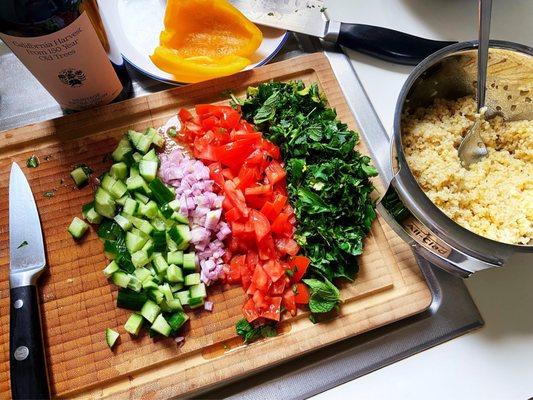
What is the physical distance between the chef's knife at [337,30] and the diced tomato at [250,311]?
800 millimetres

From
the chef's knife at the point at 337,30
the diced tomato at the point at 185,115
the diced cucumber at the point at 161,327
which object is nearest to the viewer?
the diced cucumber at the point at 161,327

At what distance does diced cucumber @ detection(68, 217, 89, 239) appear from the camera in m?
1.15

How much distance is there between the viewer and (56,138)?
49.4 inches

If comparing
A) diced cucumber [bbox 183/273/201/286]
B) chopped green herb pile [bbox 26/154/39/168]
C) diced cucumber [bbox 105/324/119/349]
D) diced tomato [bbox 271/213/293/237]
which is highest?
diced tomato [bbox 271/213/293/237]

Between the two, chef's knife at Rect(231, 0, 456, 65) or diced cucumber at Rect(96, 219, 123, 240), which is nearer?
diced cucumber at Rect(96, 219, 123, 240)

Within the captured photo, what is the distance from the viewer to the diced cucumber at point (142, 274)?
1.09 metres

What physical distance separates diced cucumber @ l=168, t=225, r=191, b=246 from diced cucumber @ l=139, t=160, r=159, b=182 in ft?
0.48

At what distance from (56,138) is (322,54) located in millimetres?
767

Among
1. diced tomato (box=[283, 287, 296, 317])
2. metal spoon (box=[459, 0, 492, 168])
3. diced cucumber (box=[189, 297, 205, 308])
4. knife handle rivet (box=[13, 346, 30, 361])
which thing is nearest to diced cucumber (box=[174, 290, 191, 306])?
diced cucumber (box=[189, 297, 205, 308])

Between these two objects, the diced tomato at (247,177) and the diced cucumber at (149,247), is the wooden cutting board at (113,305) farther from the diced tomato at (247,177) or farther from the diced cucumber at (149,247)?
the diced tomato at (247,177)

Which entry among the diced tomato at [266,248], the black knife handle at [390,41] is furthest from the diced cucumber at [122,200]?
the black knife handle at [390,41]

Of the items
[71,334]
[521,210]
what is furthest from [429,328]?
[71,334]

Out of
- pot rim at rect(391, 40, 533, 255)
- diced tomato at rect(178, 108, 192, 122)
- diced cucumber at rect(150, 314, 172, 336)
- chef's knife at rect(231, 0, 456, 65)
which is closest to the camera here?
pot rim at rect(391, 40, 533, 255)

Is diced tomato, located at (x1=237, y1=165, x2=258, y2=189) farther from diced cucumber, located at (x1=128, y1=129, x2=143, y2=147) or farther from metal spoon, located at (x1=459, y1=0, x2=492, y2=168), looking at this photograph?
metal spoon, located at (x1=459, y1=0, x2=492, y2=168)
